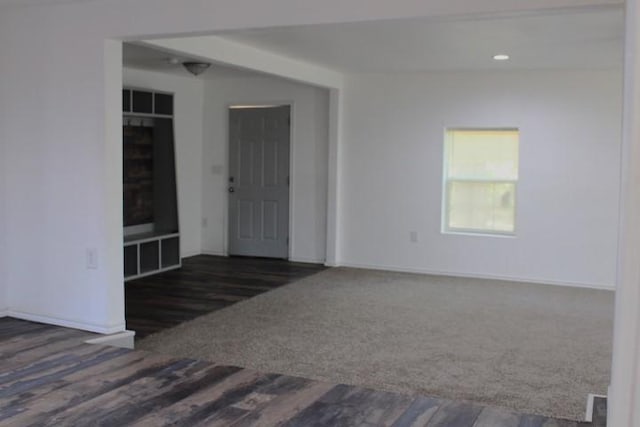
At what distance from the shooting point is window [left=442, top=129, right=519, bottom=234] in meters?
7.39

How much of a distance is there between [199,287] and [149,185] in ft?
5.68

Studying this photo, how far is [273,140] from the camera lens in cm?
846

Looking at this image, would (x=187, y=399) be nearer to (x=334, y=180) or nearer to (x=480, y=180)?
(x=334, y=180)

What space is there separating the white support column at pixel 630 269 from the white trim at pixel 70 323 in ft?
13.6

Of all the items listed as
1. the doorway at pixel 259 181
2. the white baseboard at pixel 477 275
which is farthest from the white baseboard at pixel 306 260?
the white baseboard at pixel 477 275

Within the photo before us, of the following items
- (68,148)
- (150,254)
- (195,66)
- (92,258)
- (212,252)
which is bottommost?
(212,252)

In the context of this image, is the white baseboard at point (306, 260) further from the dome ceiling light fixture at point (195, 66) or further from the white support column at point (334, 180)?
the dome ceiling light fixture at point (195, 66)

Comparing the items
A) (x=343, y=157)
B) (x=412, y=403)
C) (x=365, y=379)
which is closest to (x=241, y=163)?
(x=343, y=157)

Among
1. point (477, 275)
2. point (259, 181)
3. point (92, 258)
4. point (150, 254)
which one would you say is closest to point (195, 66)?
point (150, 254)

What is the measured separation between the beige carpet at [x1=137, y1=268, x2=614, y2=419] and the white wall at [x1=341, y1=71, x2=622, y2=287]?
54cm

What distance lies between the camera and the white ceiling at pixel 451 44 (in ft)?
15.6

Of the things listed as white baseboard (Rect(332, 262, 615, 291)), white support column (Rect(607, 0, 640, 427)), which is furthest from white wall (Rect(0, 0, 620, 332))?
white baseboard (Rect(332, 262, 615, 291))

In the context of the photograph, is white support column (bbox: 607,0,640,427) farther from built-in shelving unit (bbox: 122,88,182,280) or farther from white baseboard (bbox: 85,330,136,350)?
built-in shelving unit (bbox: 122,88,182,280)

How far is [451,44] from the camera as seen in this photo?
5602 mm
